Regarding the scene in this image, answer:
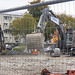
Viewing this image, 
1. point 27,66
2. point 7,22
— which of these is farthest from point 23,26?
point 27,66

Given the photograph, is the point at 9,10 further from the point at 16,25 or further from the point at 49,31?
the point at 49,31

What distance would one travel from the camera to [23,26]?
555cm

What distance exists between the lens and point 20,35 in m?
5.69

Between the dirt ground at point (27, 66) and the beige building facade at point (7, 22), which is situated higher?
the beige building facade at point (7, 22)

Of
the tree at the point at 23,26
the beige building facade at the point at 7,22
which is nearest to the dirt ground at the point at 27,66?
the beige building facade at the point at 7,22

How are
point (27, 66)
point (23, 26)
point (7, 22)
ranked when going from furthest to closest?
point (27, 66), point (7, 22), point (23, 26)

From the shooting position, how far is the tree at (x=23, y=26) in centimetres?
557

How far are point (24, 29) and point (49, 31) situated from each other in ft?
3.29

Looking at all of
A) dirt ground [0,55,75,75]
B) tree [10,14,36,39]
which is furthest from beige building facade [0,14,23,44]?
dirt ground [0,55,75,75]

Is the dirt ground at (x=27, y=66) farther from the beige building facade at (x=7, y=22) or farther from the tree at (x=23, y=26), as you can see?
the tree at (x=23, y=26)

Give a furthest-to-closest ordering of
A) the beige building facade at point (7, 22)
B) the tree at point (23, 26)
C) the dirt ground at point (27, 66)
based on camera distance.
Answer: the dirt ground at point (27, 66)
the beige building facade at point (7, 22)
the tree at point (23, 26)

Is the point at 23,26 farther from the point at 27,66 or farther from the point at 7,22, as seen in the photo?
the point at 27,66

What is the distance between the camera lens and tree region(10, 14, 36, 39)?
5570 millimetres

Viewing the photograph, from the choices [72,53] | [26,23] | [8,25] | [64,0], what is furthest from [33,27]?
[72,53]
